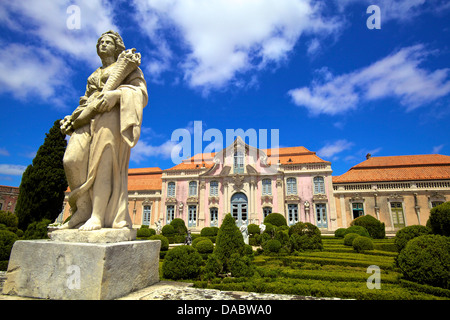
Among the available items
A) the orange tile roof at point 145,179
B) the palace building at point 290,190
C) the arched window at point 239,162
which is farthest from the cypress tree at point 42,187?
the arched window at point 239,162

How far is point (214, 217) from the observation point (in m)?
27.4

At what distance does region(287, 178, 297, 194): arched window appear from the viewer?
2616 centimetres

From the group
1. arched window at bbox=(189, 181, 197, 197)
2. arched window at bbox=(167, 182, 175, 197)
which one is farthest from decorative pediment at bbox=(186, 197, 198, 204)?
arched window at bbox=(167, 182, 175, 197)

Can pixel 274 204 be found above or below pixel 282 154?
below

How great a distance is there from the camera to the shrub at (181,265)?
5480mm

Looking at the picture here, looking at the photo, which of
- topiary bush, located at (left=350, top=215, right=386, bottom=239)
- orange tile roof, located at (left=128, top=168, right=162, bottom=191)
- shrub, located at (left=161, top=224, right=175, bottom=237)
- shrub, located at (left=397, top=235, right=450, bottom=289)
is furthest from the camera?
orange tile roof, located at (left=128, top=168, right=162, bottom=191)

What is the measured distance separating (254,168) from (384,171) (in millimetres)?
13598

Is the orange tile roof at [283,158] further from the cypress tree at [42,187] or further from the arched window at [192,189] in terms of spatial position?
the cypress tree at [42,187]

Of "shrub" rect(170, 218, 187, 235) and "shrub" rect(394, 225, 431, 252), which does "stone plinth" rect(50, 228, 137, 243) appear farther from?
"shrub" rect(170, 218, 187, 235)

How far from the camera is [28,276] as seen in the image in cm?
Answer: 238

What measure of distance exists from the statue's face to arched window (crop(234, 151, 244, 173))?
24.6m

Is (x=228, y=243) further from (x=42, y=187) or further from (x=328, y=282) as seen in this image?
(x=42, y=187)
